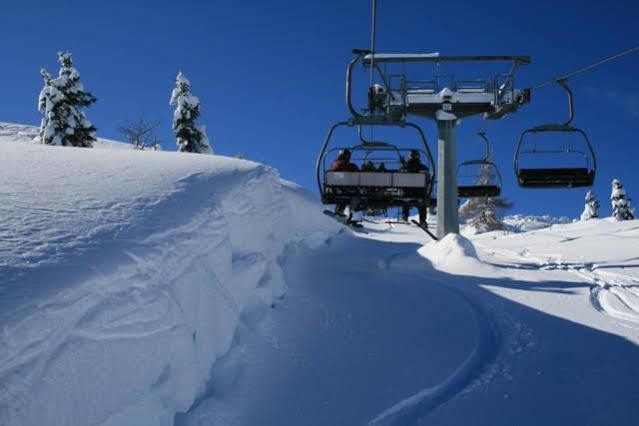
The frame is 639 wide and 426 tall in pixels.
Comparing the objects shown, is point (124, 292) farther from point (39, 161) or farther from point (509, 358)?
point (509, 358)

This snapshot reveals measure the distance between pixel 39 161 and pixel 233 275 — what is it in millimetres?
2848

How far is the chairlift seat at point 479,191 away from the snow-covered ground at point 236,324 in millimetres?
4214

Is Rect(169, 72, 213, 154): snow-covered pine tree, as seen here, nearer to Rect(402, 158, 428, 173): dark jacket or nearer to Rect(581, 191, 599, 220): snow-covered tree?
Rect(402, 158, 428, 173): dark jacket

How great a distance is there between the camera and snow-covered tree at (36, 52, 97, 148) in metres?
22.1

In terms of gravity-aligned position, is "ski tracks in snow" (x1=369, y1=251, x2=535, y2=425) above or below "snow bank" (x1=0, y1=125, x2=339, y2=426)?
below

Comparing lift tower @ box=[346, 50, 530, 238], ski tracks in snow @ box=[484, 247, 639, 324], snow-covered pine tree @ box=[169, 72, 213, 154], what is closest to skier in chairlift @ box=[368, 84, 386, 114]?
lift tower @ box=[346, 50, 530, 238]

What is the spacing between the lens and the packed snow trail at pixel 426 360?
413cm

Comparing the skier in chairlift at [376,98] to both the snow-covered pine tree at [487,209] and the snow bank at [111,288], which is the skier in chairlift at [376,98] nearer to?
the snow bank at [111,288]

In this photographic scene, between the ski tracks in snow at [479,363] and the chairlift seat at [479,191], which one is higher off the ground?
the chairlift seat at [479,191]

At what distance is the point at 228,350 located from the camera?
15.5ft

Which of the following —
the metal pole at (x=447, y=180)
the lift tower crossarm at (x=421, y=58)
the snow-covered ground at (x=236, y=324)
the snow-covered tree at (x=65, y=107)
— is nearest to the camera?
the snow-covered ground at (x=236, y=324)

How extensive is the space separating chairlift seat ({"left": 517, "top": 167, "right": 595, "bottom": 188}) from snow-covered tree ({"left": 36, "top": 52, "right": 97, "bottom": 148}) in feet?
69.4

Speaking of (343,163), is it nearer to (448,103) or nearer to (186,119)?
(448,103)

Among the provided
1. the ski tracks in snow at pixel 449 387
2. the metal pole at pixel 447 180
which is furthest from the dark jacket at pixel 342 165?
the metal pole at pixel 447 180
